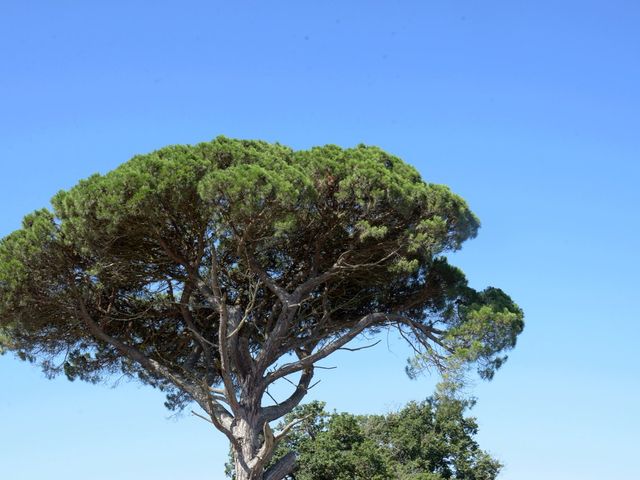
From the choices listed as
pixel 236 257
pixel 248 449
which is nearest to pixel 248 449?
pixel 248 449

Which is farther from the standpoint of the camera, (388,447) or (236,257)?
(388,447)

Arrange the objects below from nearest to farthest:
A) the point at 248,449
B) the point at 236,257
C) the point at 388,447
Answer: the point at 248,449 → the point at 236,257 → the point at 388,447

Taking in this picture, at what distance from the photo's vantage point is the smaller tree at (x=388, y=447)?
20.7 m

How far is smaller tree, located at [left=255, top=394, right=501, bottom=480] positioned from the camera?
20703 mm

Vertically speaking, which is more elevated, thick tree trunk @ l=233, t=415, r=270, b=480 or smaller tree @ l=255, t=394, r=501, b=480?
smaller tree @ l=255, t=394, r=501, b=480

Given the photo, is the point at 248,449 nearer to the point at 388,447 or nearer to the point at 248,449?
the point at 248,449

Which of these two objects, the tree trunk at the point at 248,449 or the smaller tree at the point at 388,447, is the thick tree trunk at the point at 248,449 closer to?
the tree trunk at the point at 248,449

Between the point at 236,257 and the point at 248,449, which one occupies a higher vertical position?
the point at 236,257

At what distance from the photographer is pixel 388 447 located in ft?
86.4

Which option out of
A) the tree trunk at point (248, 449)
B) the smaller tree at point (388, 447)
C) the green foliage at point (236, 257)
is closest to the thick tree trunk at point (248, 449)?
the tree trunk at point (248, 449)

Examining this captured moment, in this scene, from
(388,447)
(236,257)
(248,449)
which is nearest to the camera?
(248,449)

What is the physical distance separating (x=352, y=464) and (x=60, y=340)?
9066mm

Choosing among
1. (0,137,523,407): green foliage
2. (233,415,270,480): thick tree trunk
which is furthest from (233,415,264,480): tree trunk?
(0,137,523,407): green foliage

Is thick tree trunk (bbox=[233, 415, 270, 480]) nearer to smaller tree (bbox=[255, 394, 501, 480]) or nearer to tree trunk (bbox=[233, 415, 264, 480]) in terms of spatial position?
tree trunk (bbox=[233, 415, 264, 480])
